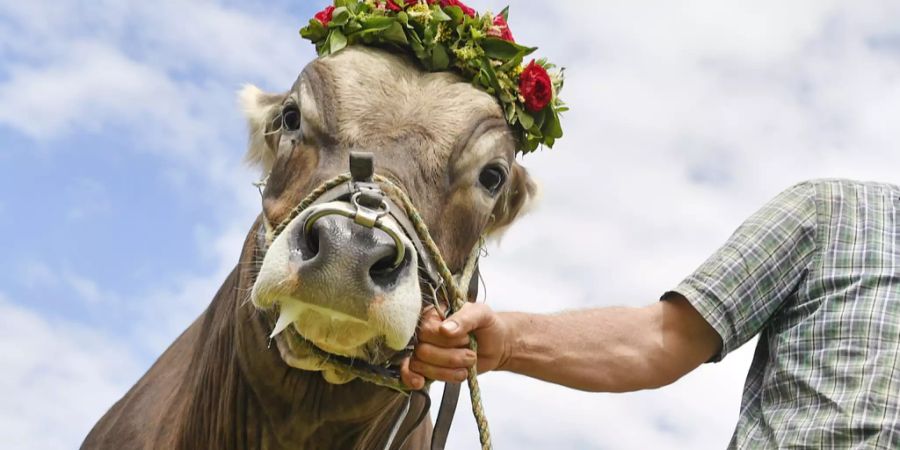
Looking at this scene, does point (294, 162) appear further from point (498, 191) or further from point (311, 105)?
point (498, 191)

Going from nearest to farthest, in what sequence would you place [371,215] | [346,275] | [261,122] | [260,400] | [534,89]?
[346,275]
[371,215]
[260,400]
[534,89]
[261,122]

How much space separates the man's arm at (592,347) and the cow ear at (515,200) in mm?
1234

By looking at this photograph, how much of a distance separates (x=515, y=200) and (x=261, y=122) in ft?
4.30

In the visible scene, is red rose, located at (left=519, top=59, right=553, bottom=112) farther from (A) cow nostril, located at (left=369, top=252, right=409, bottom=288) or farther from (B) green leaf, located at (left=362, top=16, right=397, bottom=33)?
(A) cow nostril, located at (left=369, top=252, right=409, bottom=288)

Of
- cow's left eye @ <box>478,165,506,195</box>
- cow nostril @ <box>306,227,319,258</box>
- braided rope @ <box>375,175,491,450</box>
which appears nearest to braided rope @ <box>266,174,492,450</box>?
braided rope @ <box>375,175,491,450</box>

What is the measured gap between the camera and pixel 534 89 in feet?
17.0

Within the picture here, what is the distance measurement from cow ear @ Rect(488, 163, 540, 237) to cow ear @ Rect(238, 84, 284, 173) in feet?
3.64

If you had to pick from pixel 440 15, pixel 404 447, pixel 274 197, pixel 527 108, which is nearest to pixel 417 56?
pixel 440 15

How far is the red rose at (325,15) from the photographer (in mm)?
5199

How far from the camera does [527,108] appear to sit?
5.20 metres

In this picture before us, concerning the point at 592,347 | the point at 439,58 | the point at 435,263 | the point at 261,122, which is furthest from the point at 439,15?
the point at 592,347

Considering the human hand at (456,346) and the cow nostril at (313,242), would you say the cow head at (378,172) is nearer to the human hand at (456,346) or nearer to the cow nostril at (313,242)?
the cow nostril at (313,242)

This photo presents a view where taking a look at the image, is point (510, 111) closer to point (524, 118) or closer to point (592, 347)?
point (524, 118)

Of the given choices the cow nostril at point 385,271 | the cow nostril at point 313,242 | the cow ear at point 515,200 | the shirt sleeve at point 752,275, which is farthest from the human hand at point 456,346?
the cow ear at point 515,200
